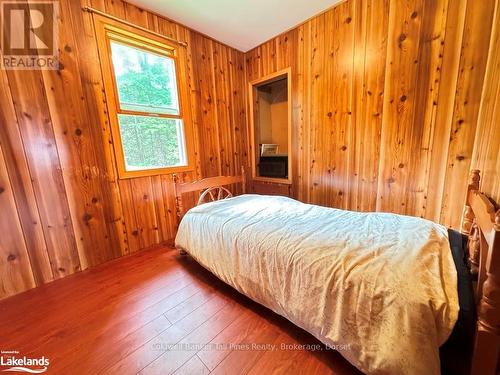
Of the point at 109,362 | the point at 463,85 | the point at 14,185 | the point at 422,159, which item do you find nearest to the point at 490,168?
the point at 422,159

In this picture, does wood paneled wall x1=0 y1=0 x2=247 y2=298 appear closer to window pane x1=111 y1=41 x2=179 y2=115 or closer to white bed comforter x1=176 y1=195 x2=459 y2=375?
window pane x1=111 y1=41 x2=179 y2=115

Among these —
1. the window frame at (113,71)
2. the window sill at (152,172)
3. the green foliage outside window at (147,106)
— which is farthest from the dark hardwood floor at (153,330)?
the green foliage outside window at (147,106)

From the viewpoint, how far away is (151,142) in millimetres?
2475

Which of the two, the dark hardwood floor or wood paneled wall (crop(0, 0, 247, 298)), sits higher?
wood paneled wall (crop(0, 0, 247, 298))

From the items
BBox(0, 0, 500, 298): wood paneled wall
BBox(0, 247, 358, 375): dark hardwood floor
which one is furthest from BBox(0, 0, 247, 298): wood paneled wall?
BBox(0, 247, 358, 375): dark hardwood floor

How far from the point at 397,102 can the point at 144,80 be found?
108 inches

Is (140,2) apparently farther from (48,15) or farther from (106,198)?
(106,198)

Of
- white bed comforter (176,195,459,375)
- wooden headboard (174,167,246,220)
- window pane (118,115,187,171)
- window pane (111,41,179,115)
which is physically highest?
window pane (111,41,179,115)

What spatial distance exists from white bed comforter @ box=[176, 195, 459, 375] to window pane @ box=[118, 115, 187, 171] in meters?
1.26

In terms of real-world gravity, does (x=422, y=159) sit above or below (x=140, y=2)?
below

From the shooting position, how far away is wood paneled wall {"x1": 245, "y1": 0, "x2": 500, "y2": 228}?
160 centimetres

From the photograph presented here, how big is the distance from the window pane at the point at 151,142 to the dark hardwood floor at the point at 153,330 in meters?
1.27

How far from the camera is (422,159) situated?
193 centimetres

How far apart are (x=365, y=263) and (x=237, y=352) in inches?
34.9
